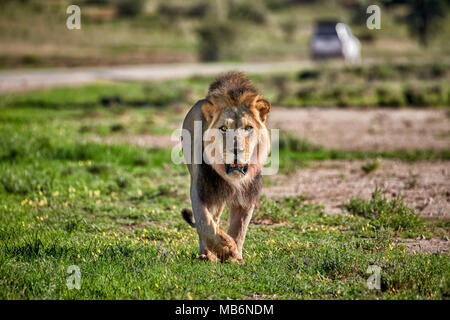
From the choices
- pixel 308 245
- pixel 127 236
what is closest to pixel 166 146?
pixel 127 236

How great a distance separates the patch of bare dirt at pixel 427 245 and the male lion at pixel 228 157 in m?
2.38

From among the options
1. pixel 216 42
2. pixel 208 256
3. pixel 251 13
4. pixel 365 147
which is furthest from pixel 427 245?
pixel 251 13

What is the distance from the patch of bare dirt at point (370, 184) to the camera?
10148 millimetres

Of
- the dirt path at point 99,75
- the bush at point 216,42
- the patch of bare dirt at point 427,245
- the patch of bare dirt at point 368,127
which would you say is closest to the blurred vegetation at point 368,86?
the patch of bare dirt at point 368,127

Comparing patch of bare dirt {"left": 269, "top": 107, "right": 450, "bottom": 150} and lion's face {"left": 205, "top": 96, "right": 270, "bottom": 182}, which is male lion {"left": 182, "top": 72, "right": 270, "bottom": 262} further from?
patch of bare dirt {"left": 269, "top": 107, "right": 450, "bottom": 150}

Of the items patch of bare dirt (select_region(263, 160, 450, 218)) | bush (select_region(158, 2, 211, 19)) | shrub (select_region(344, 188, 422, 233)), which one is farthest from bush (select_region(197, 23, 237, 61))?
shrub (select_region(344, 188, 422, 233))

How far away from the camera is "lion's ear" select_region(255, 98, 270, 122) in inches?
255

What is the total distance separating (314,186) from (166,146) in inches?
207

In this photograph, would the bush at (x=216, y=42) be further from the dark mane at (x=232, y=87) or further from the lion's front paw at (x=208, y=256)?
the lion's front paw at (x=208, y=256)

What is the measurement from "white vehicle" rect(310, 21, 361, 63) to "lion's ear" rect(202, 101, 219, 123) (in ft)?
99.5

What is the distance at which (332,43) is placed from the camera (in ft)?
117

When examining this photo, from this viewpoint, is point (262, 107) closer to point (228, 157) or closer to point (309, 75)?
point (228, 157)

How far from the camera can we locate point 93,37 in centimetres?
4881

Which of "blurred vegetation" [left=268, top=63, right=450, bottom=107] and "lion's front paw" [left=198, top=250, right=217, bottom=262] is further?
"blurred vegetation" [left=268, top=63, right=450, bottom=107]
